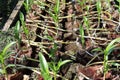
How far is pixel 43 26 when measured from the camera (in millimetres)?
3033

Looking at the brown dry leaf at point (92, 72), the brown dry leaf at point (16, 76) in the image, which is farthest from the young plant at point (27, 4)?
the brown dry leaf at point (92, 72)

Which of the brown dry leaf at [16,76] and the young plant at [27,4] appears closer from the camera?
the brown dry leaf at [16,76]

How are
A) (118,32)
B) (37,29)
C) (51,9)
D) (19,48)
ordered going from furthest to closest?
(51,9) → (37,29) → (118,32) → (19,48)

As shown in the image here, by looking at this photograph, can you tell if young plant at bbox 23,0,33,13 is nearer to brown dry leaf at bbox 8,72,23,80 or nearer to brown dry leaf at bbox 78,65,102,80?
brown dry leaf at bbox 8,72,23,80

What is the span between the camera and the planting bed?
2.33 metres

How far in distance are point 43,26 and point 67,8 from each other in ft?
1.51

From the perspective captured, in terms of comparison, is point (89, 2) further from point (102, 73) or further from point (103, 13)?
point (102, 73)

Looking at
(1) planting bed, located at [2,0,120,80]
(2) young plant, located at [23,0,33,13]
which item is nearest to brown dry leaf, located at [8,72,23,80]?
(1) planting bed, located at [2,0,120,80]

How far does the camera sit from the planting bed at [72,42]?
2.33 metres

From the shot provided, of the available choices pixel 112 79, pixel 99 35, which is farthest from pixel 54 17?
pixel 112 79

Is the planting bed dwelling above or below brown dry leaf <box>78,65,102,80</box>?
above

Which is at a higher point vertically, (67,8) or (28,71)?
(67,8)

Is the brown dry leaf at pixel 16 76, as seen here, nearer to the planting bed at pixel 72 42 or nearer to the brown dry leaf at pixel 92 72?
the planting bed at pixel 72 42

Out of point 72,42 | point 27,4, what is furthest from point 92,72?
point 27,4
